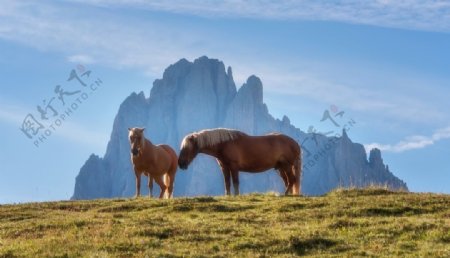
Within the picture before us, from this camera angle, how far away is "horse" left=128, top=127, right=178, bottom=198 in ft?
93.1

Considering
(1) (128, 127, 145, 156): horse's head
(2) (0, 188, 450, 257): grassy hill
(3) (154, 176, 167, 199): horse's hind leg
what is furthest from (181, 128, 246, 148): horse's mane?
(3) (154, 176, 167, 199): horse's hind leg

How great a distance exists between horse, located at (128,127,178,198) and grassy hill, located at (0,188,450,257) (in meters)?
5.18

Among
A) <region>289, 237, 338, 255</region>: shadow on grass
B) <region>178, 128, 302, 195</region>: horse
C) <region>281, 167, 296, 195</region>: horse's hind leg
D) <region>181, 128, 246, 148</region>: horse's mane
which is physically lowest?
<region>289, 237, 338, 255</region>: shadow on grass

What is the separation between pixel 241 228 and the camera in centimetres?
1695

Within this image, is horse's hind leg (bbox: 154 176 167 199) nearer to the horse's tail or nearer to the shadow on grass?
the horse's tail

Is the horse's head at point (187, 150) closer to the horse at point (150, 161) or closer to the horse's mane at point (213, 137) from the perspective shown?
the horse's mane at point (213, 137)

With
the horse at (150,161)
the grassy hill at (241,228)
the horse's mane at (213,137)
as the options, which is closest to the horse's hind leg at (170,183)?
the horse at (150,161)

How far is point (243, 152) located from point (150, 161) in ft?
16.5

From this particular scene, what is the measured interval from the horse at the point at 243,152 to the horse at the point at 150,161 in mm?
2559

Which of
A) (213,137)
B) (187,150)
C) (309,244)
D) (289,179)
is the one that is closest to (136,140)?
(187,150)

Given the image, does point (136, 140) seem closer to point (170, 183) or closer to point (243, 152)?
point (170, 183)

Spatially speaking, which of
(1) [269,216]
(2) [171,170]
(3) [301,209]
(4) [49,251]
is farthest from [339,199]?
(2) [171,170]

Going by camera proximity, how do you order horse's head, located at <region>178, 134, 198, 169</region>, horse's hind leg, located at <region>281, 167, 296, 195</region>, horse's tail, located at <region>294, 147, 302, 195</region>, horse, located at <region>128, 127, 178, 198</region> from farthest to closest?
horse, located at <region>128, 127, 178, 198</region>, horse's tail, located at <region>294, 147, 302, 195</region>, horse's hind leg, located at <region>281, 167, 296, 195</region>, horse's head, located at <region>178, 134, 198, 169</region>

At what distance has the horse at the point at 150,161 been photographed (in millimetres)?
28391
